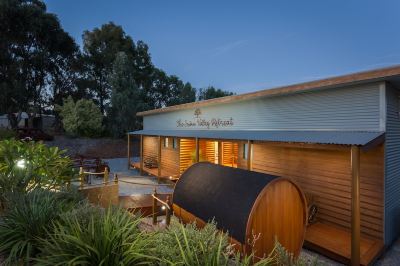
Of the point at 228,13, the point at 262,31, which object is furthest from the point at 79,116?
the point at 262,31

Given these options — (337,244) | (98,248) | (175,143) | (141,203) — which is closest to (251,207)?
(98,248)

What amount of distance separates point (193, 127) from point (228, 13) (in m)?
70.3

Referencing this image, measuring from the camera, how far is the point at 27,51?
3741 cm

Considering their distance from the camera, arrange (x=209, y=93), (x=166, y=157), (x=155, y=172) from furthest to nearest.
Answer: (x=209, y=93) → (x=166, y=157) → (x=155, y=172)

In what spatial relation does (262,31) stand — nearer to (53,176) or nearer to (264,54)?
(264,54)

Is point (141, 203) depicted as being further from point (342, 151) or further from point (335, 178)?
point (342, 151)

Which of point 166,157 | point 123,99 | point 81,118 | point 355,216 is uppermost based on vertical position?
point 123,99

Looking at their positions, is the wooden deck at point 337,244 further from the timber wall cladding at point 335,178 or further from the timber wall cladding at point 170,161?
the timber wall cladding at point 170,161

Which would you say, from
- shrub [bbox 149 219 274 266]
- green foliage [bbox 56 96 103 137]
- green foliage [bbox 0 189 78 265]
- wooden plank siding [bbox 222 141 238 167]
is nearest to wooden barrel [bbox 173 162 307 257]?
shrub [bbox 149 219 274 266]

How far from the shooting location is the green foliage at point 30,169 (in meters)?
6.91

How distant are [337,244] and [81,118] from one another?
3126cm

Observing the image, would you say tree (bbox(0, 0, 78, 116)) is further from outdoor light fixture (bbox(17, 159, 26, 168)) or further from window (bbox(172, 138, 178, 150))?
outdoor light fixture (bbox(17, 159, 26, 168))

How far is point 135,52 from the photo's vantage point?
1642 inches

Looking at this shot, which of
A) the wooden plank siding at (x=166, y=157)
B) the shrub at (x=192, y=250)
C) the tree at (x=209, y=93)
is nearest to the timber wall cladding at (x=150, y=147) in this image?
the wooden plank siding at (x=166, y=157)
